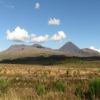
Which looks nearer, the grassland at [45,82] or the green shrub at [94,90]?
the green shrub at [94,90]

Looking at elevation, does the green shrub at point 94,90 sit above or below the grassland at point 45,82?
above

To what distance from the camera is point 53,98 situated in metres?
6.88

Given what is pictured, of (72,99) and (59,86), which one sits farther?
(59,86)

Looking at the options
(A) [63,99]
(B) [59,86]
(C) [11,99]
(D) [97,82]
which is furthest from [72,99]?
(C) [11,99]

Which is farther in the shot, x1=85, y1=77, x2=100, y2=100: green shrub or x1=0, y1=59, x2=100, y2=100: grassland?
x1=0, y1=59, x2=100, y2=100: grassland

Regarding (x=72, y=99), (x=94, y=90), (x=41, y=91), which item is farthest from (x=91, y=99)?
(x=41, y=91)

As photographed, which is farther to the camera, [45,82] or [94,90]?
[45,82]

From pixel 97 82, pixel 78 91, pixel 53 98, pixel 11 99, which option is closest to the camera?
pixel 11 99

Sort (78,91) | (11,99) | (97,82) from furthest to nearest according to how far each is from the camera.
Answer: (78,91) → (97,82) → (11,99)

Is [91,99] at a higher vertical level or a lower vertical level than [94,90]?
lower

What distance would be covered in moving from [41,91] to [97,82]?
12.6 feet

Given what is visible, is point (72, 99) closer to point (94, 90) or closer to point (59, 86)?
point (94, 90)

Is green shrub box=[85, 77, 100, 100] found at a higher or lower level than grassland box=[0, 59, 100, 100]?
higher

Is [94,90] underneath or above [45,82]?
above
